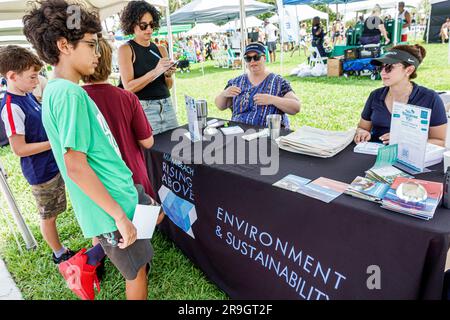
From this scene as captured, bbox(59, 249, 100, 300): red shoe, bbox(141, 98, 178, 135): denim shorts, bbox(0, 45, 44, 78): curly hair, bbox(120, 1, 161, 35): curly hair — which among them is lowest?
bbox(59, 249, 100, 300): red shoe

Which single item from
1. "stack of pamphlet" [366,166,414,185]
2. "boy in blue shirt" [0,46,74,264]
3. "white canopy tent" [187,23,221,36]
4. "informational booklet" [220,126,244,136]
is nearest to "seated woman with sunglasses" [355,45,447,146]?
"stack of pamphlet" [366,166,414,185]

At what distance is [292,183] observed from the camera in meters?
1.25

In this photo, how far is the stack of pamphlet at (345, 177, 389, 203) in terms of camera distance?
3.49 ft

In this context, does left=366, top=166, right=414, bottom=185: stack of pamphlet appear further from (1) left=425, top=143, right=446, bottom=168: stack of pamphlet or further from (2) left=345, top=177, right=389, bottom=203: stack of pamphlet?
(1) left=425, top=143, right=446, bottom=168: stack of pamphlet

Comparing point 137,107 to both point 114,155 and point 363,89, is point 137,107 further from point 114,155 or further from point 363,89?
point 363,89

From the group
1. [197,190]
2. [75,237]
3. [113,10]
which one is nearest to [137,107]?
[197,190]

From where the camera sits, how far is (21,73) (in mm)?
1720

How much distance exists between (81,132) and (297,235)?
86 cm

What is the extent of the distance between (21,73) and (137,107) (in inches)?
31.0

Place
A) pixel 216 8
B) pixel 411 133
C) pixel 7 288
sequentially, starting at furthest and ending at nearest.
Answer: pixel 216 8 → pixel 7 288 → pixel 411 133

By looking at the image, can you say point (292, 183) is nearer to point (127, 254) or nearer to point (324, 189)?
point (324, 189)

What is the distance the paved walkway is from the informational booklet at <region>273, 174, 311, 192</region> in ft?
5.58

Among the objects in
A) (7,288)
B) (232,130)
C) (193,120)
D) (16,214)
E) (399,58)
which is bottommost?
(7,288)

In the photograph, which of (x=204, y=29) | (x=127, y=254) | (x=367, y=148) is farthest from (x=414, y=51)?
(x=204, y=29)
